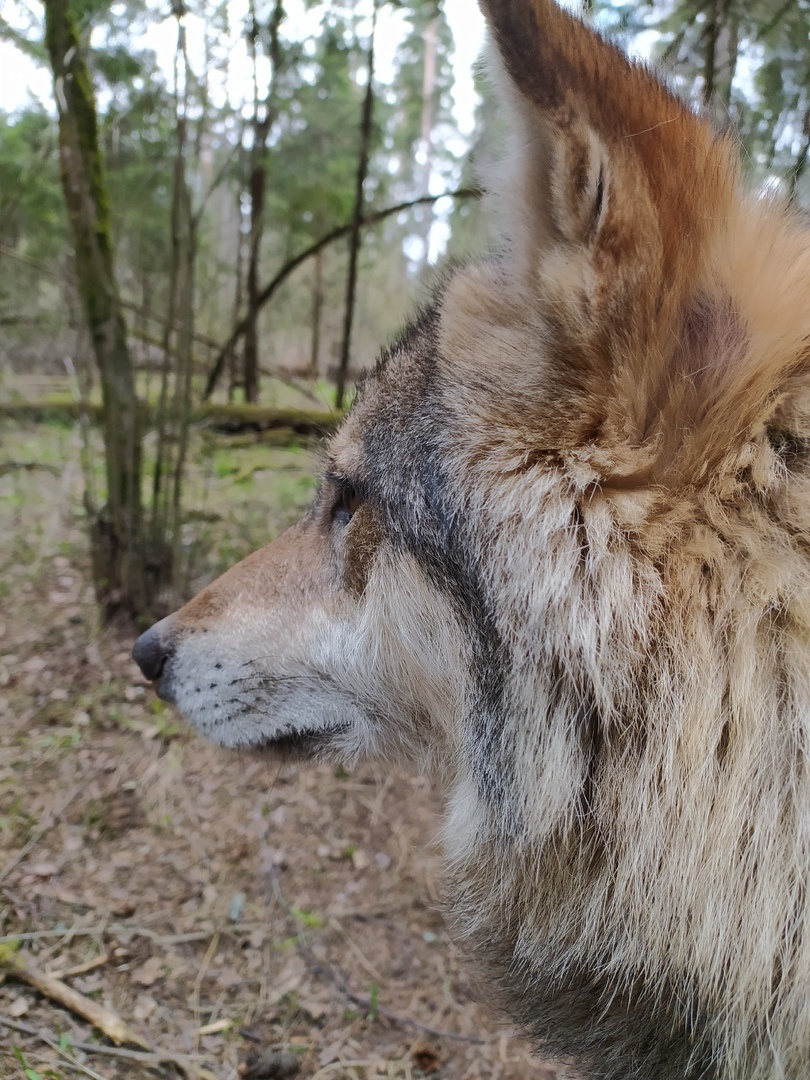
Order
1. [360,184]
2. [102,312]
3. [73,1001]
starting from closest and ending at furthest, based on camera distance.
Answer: [73,1001]
[102,312]
[360,184]

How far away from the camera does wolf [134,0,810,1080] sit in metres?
1.08

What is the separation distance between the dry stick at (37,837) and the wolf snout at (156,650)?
1.31 metres

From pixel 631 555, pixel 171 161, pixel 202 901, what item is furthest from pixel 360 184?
pixel 631 555

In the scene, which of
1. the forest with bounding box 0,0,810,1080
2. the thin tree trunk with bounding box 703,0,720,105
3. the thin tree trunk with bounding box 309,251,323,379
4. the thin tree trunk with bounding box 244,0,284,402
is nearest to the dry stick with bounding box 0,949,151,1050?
the forest with bounding box 0,0,810,1080

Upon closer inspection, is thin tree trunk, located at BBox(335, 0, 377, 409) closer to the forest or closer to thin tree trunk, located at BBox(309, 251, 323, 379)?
the forest

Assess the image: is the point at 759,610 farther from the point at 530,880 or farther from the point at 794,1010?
the point at 530,880

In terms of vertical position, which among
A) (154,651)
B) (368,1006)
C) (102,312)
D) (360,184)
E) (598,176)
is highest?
(360,184)

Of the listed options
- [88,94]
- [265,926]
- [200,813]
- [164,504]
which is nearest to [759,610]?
[265,926]

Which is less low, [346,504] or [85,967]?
[346,504]

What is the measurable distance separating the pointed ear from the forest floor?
171 centimetres

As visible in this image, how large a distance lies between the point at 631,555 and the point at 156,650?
57.9 inches

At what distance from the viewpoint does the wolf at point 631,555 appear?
1.08 m

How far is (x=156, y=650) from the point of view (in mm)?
2041

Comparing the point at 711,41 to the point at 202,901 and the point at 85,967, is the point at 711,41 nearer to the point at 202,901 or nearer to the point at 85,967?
the point at 202,901
